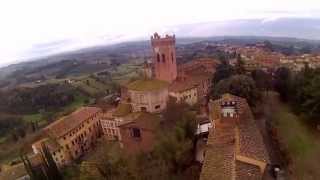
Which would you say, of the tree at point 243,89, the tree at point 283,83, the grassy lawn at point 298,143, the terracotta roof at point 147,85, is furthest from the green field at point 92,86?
the grassy lawn at point 298,143

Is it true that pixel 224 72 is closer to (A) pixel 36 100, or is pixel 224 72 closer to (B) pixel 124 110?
(B) pixel 124 110

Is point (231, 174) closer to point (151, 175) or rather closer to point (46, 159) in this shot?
point (151, 175)

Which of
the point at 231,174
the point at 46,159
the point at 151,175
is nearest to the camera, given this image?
the point at 231,174

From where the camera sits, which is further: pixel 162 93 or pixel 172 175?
pixel 162 93

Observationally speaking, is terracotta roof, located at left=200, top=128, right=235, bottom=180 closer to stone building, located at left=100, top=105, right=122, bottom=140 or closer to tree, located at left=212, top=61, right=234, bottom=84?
stone building, located at left=100, top=105, right=122, bottom=140

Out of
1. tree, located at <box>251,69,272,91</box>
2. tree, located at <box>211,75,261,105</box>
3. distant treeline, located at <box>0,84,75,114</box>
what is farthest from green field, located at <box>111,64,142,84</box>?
tree, located at <box>211,75,261,105</box>

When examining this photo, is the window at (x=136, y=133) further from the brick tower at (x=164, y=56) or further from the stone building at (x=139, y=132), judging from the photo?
the brick tower at (x=164, y=56)

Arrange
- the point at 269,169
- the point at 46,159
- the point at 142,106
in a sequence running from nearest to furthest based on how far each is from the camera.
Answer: the point at 269,169 < the point at 46,159 < the point at 142,106

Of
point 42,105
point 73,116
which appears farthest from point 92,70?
point 73,116
